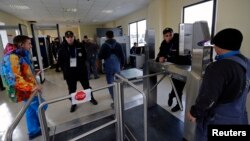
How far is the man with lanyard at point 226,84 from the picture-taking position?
3.03 feet

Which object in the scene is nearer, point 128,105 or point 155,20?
point 128,105

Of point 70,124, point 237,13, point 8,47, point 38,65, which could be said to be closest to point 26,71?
point 8,47

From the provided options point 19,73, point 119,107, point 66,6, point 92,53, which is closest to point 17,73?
point 19,73

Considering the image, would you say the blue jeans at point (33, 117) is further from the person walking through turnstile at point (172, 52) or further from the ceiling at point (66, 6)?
the ceiling at point (66, 6)

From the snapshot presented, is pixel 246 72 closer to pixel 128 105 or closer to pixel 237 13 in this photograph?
pixel 128 105

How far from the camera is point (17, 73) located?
1479 mm

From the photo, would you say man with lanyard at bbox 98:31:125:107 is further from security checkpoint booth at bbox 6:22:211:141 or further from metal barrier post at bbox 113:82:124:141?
metal barrier post at bbox 113:82:124:141

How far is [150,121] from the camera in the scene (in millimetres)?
2105

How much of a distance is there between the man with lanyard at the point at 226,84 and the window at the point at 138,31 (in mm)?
5328

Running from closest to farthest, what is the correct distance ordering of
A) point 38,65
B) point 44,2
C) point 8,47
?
point 8,47 → point 38,65 → point 44,2

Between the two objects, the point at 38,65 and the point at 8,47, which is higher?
the point at 8,47

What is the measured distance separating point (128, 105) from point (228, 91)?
1813 millimetres

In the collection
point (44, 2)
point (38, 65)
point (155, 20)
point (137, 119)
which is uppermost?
point (44, 2)

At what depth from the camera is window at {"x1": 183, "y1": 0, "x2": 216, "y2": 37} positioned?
318 centimetres
